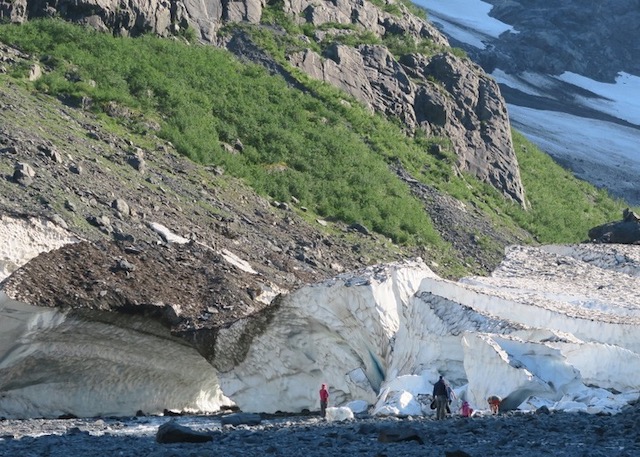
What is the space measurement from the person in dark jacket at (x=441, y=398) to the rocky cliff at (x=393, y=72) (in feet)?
79.0

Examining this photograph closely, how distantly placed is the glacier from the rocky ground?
9.05 ft

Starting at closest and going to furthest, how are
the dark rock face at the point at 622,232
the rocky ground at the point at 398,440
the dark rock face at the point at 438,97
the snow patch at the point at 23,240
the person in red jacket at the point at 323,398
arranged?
the rocky ground at the point at 398,440, the person in red jacket at the point at 323,398, the snow patch at the point at 23,240, the dark rock face at the point at 622,232, the dark rock face at the point at 438,97

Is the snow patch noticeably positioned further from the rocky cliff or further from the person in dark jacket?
the rocky cliff

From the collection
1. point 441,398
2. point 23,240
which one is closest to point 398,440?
point 441,398

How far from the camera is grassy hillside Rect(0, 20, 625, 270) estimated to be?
114 ft

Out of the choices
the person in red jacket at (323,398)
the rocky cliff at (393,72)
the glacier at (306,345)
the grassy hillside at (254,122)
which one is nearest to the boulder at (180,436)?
the glacier at (306,345)

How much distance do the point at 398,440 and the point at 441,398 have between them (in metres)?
3.39

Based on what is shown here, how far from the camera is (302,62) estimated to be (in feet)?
142

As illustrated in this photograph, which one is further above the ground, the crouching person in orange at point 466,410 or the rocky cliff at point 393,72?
the rocky cliff at point 393,72

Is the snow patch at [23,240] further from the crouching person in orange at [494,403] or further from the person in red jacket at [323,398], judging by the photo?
the crouching person in orange at [494,403]

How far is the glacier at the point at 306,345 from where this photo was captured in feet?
62.1

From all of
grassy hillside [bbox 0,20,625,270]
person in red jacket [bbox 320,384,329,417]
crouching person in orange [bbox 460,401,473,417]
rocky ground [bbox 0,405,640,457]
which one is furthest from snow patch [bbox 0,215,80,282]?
grassy hillside [bbox 0,20,625,270]

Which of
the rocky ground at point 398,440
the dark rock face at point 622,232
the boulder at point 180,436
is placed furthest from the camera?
the dark rock face at point 622,232

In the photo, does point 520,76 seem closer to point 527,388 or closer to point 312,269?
point 312,269
